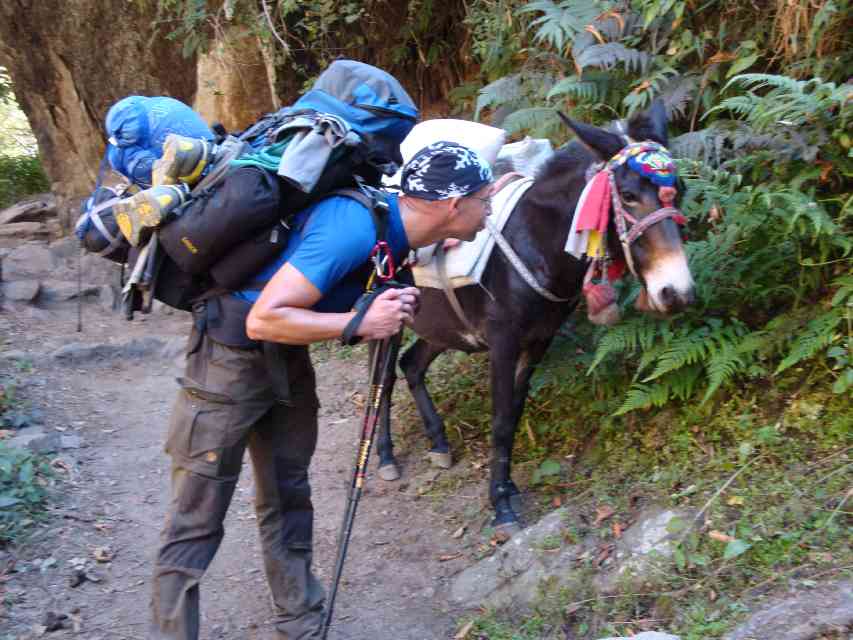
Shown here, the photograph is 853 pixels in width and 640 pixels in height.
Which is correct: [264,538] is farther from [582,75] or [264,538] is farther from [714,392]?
[582,75]

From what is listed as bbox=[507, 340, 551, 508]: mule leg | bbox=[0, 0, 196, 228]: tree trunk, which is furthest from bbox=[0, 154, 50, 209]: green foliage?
bbox=[507, 340, 551, 508]: mule leg

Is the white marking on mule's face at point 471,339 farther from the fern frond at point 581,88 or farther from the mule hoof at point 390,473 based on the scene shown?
the fern frond at point 581,88

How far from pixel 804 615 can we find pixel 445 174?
2.23 m

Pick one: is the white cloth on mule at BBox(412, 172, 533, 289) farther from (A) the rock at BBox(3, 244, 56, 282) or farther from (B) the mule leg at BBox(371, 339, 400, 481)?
(A) the rock at BBox(3, 244, 56, 282)

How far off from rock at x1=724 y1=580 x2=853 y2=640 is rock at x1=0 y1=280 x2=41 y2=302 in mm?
8860

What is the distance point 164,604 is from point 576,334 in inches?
131

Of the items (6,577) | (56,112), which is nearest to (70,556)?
(6,577)

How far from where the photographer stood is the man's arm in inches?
116

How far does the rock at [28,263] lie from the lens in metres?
10.7

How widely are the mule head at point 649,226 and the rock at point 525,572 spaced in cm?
137

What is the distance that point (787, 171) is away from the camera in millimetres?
4594

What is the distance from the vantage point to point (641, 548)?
4.19 m

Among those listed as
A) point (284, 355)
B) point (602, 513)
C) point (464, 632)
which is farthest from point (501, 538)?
point (284, 355)

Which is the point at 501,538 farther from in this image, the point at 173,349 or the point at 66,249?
the point at 66,249
